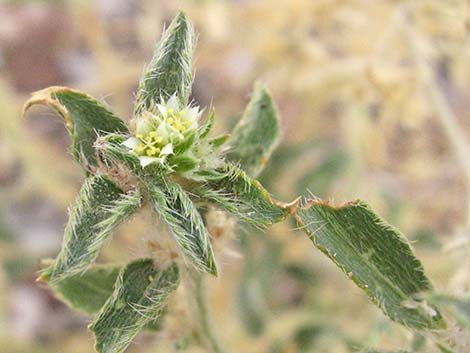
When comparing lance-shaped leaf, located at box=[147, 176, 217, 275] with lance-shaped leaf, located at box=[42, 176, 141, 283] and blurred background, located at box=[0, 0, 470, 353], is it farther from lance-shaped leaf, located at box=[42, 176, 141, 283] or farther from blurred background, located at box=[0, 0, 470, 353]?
blurred background, located at box=[0, 0, 470, 353]

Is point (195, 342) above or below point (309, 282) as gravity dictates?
below

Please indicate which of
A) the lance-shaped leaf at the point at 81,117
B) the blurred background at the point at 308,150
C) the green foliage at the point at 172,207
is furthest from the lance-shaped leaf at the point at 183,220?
the blurred background at the point at 308,150

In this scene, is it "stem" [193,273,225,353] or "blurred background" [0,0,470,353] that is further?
"blurred background" [0,0,470,353]

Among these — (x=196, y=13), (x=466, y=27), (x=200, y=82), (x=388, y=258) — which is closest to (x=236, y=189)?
(x=388, y=258)

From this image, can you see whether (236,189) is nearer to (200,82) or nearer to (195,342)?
(195,342)

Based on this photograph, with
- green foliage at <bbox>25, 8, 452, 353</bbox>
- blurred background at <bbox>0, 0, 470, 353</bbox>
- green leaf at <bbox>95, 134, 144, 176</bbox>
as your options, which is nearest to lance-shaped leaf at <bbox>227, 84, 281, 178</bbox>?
green foliage at <bbox>25, 8, 452, 353</bbox>

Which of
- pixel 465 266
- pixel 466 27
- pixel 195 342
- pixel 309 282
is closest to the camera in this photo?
pixel 195 342
